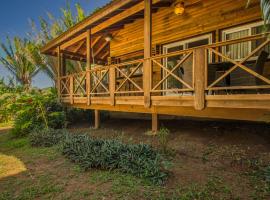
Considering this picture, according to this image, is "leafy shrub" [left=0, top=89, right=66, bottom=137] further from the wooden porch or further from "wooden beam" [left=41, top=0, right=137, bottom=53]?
the wooden porch

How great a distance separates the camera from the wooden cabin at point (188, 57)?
13.1 ft

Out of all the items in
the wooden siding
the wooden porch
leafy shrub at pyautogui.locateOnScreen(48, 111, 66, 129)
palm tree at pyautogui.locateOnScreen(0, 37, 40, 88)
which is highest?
palm tree at pyautogui.locateOnScreen(0, 37, 40, 88)

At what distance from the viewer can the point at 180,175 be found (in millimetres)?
3941

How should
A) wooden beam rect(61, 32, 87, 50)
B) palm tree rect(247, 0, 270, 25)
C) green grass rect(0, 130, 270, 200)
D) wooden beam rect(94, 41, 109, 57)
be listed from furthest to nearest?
wooden beam rect(94, 41, 109, 57)
wooden beam rect(61, 32, 87, 50)
green grass rect(0, 130, 270, 200)
palm tree rect(247, 0, 270, 25)

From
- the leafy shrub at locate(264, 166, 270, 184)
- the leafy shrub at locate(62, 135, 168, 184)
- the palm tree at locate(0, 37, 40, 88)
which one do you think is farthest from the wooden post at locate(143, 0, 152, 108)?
the palm tree at locate(0, 37, 40, 88)

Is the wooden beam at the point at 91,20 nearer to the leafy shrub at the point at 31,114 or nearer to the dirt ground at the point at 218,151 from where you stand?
the leafy shrub at the point at 31,114

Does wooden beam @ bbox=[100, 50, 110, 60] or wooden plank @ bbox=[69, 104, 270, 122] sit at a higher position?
wooden beam @ bbox=[100, 50, 110, 60]

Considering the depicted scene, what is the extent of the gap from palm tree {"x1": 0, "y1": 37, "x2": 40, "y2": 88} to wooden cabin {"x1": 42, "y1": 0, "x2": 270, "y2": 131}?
12692mm

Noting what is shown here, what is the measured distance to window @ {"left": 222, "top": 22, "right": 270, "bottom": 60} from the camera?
19.2 ft

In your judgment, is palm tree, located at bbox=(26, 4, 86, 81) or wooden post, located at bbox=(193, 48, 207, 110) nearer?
wooden post, located at bbox=(193, 48, 207, 110)

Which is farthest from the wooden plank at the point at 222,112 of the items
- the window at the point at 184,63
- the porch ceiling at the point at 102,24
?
the porch ceiling at the point at 102,24

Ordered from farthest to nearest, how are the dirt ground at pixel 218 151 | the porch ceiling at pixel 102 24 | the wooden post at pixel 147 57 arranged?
the porch ceiling at pixel 102 24 < the wooden post at pixel 147 57 < the dirt ground at pixel 218 151

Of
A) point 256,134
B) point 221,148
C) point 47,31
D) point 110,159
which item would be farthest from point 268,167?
point 47,31

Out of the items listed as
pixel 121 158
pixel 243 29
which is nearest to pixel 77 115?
pixel 121 158
